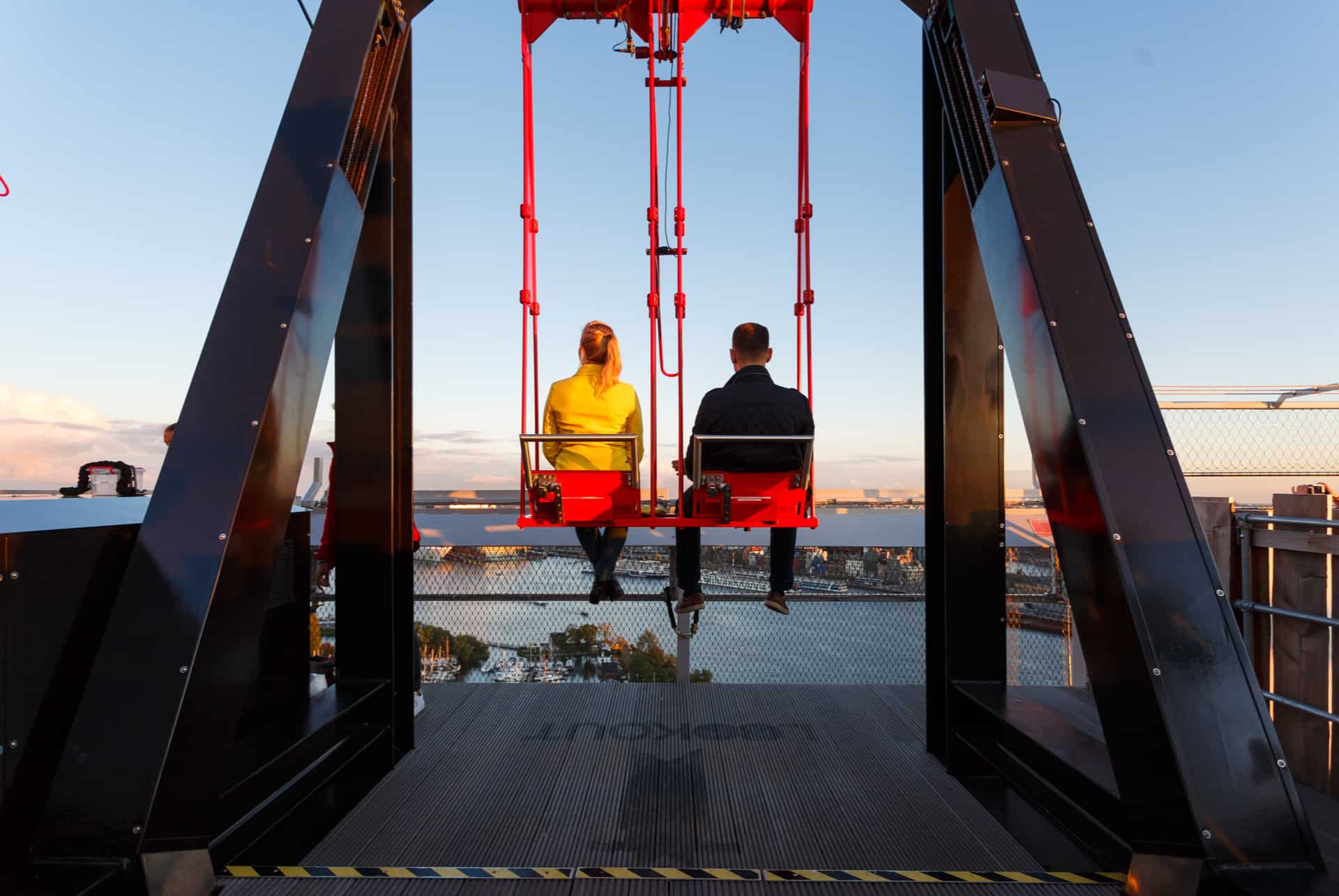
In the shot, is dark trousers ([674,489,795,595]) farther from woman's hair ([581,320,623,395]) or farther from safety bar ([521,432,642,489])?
woman's hair ([581,320,623,395])

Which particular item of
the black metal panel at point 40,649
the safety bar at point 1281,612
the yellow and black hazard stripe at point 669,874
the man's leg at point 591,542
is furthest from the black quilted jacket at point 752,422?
the black metal panel at point 40,649

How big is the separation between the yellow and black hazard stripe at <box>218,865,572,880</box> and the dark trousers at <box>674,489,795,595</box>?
1825mm

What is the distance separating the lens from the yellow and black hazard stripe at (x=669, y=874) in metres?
1.95

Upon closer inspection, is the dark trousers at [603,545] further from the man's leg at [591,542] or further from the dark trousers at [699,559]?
the dark trousers at [699,559]

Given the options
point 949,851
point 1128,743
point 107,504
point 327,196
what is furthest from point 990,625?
point 107,504

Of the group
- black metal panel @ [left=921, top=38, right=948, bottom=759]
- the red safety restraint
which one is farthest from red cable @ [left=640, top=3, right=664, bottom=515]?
black metal panel @ [left=921, top=38, right=948, bottom=759]

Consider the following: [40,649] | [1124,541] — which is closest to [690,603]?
[1124,541]

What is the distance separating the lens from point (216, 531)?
5.84 ft

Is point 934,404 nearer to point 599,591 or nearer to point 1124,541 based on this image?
point 1124,541

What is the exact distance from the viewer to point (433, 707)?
3713mm

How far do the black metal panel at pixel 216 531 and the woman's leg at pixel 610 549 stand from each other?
180 centimetres

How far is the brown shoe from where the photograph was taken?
12.0ft

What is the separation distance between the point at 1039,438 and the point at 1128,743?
30.4 inches

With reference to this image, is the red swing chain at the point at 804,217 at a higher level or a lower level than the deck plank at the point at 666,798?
higher
